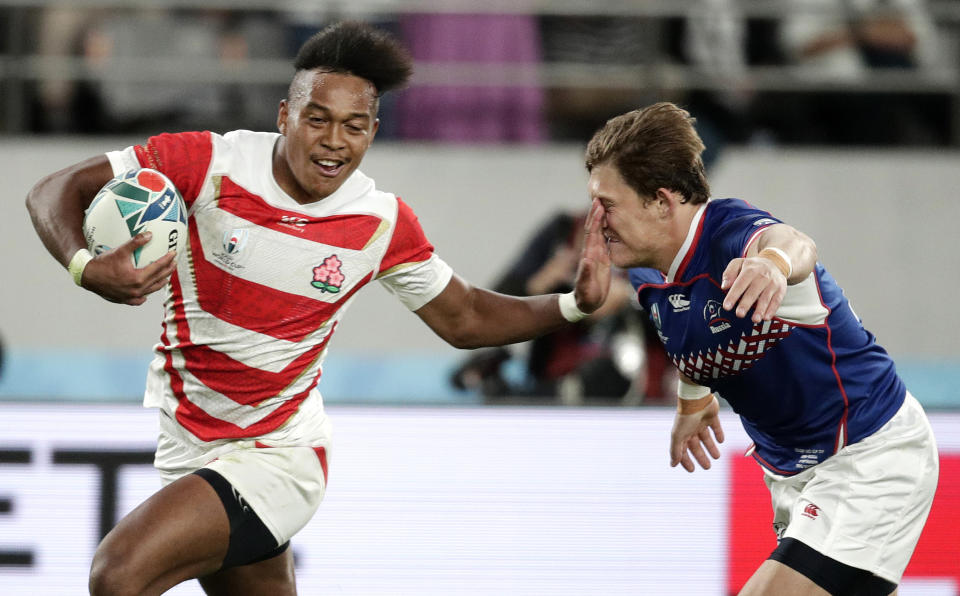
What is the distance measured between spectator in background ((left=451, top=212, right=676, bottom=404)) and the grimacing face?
2.31 metres

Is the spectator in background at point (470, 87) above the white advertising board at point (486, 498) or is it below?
above

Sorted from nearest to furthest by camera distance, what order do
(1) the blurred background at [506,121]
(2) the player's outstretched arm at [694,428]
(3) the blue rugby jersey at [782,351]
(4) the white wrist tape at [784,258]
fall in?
(4) the white wrist tape at [784,258]
(3) the blue rugby jersey at [782,351]
(2) the player's outstretched arm at [694,428]
(1) the blurred background at [506,121]

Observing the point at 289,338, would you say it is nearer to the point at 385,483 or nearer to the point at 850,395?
the point at 385,483

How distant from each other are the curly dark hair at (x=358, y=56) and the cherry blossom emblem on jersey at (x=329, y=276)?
52cm

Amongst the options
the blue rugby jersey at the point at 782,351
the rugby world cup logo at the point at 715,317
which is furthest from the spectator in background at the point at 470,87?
the rugby world cup logo at the point at 715,317

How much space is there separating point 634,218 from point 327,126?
925 mm

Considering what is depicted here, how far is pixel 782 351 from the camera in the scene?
3221 millimetres

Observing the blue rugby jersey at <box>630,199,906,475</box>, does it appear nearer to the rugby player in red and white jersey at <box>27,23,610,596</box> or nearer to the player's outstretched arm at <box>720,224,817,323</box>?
the player's outstretched arm at <box>720,224,817,323</box>

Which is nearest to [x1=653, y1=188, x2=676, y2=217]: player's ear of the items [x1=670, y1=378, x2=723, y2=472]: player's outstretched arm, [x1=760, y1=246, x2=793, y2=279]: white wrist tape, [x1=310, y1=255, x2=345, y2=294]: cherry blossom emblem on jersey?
[x1=760, y1=246, x2=793, y2=279]: white wrist tape

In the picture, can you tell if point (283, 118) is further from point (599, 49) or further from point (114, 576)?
point (599, 49)

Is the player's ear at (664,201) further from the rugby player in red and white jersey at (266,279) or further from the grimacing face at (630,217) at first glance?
the rugby player in red and white jersey at (266,279)

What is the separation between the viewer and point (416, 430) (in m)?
4.62

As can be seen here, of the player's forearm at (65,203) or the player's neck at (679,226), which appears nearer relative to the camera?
the player's forearm at (65,203)

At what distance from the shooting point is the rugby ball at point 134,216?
10.1 feet
